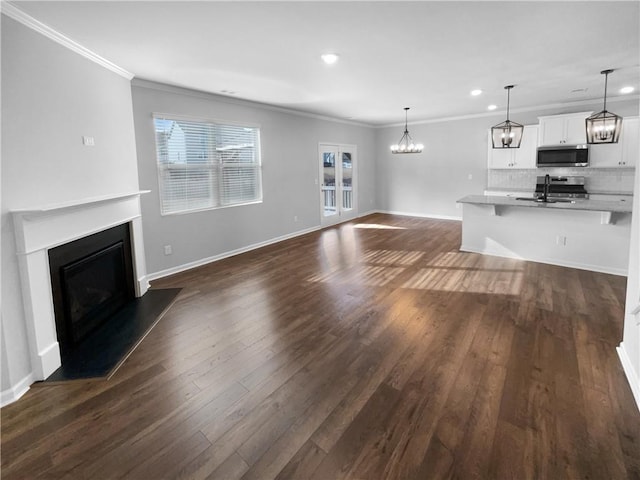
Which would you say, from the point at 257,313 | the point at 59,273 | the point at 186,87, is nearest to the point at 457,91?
the point at 186,87

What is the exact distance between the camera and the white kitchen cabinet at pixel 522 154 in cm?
701

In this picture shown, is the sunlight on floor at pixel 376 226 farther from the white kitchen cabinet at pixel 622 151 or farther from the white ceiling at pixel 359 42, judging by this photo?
the white kitchen cabinet at pixel 622 151

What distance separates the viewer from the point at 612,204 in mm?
4766

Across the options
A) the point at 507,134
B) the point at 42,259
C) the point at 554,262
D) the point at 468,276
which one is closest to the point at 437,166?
the point at 507,134

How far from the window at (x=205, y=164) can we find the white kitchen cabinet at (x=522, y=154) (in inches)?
204

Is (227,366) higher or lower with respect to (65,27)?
lower

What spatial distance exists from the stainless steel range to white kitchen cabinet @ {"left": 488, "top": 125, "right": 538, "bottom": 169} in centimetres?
51

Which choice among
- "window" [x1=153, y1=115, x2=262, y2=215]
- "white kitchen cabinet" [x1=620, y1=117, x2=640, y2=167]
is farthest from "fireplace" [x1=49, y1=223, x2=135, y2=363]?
"white kitchen cabinet" [x1=620, y1=117, x2=640, y2=167]

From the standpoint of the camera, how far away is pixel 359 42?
315 centimetres

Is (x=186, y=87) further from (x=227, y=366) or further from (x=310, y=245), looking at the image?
(x=227, y=366)

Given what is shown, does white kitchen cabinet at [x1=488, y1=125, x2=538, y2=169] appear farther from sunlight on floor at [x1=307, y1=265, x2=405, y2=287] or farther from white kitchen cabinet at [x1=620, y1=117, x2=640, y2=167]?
sunlight on floor at [x1=307, y1=265, x2=405, y2=287]

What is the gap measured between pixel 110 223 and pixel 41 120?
1.18 metres

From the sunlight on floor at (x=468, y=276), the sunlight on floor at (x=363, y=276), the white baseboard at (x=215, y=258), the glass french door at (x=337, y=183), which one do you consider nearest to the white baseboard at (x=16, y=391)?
the white baseboard at (x=215, y=258)

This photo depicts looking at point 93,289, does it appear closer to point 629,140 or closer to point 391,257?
point 391,257
